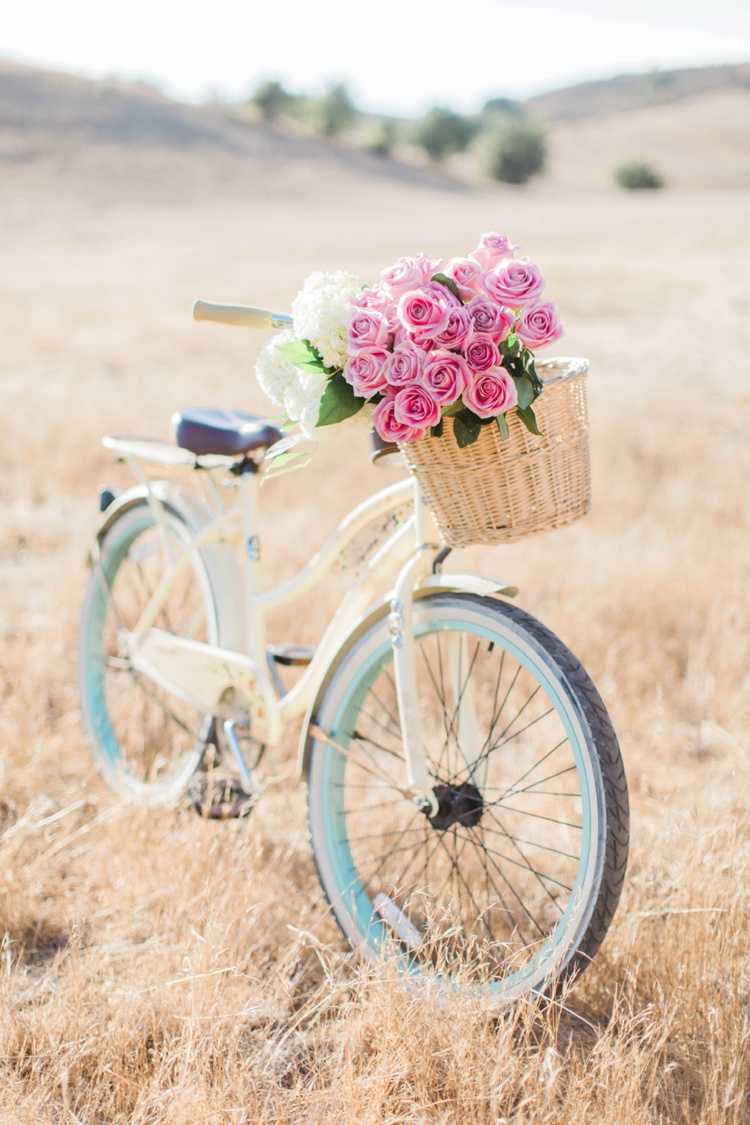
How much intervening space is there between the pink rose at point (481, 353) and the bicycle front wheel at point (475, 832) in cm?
58

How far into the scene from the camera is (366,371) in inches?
70.0

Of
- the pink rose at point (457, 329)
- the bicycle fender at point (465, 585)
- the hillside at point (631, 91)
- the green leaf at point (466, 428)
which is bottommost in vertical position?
the bicycle fender at point (465, 585)

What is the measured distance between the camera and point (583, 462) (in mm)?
1947

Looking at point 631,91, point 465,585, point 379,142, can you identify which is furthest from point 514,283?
point 631,91

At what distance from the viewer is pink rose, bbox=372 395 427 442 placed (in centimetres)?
177

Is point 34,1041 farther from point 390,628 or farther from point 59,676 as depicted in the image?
point 59,676

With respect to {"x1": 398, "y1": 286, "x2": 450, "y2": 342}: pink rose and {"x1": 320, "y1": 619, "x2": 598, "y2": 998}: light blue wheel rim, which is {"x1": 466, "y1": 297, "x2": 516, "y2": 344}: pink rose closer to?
{"x1": 398, "y1": 286, "x2": 450, "y2": 342}: pink rose

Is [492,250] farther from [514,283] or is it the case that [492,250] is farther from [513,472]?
[513,472]

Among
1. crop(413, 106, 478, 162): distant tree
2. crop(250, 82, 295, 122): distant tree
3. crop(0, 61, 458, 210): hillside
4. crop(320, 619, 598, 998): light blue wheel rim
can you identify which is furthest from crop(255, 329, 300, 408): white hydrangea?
crop(413, 106, 478, 162): distant tree

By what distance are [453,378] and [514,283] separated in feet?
0.76

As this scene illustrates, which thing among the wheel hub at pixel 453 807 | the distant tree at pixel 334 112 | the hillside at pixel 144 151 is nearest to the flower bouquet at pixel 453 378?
the wheel hub at pixel 453 807

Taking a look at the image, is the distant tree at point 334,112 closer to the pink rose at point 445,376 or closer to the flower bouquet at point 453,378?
the flower bouquet at point 453,378

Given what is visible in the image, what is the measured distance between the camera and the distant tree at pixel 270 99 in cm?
6794

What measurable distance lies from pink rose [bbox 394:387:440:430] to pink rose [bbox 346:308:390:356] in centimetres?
13
